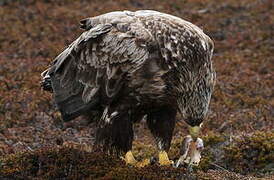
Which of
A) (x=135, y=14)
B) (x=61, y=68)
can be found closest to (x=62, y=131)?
(x=61, y=68)

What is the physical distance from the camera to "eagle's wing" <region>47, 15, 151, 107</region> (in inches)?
305

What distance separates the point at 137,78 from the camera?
7.67m

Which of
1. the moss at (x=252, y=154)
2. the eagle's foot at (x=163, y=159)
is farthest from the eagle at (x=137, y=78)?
the moss at (x=252, y=154)

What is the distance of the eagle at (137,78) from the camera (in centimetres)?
757

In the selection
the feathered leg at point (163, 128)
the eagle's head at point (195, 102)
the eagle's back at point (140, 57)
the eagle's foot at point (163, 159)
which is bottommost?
the eagle's foot at point (163, 159)

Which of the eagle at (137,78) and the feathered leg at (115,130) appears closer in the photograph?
the eagle at (137,78)

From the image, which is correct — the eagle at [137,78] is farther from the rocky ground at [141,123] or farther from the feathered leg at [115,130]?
the rocky ground at [141,123]

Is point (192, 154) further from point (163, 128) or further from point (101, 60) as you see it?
point (101, 60)

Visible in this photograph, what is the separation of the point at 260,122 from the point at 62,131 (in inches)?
155

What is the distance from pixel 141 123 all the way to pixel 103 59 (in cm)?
495

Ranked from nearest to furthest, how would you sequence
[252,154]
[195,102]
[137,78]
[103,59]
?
[195,102] → [137,78] → [103,59] → [252,154]

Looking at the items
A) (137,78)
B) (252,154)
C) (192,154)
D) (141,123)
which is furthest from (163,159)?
(141,123)

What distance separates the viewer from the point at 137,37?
7.75 meters

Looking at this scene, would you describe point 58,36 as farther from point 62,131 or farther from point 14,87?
point 62,131
